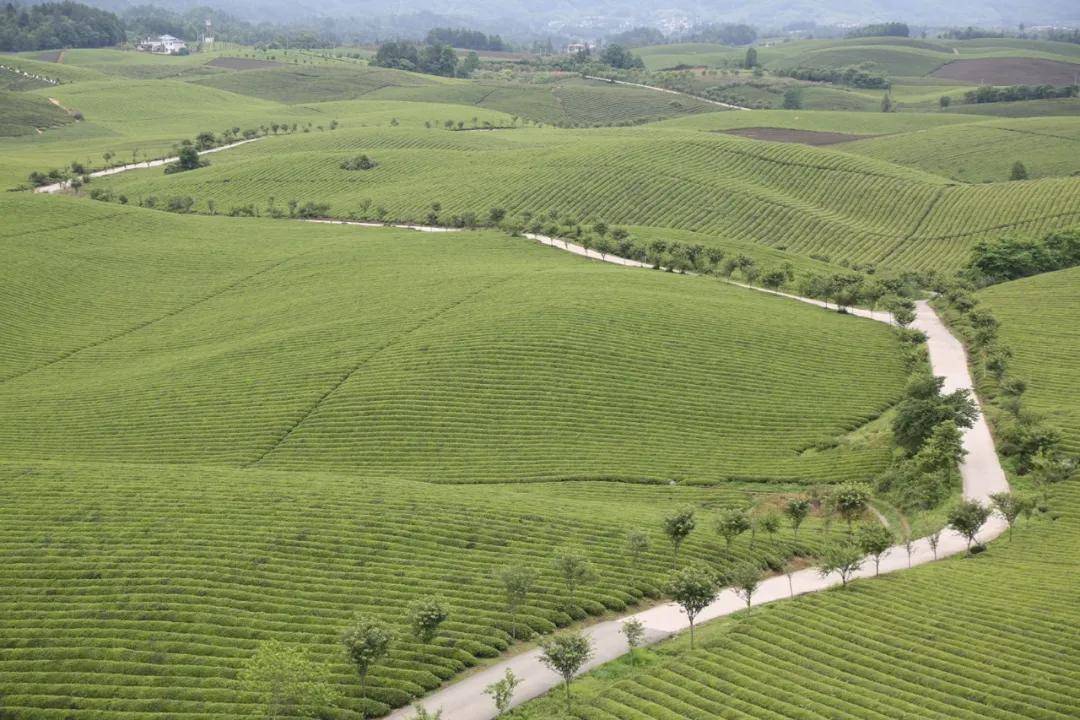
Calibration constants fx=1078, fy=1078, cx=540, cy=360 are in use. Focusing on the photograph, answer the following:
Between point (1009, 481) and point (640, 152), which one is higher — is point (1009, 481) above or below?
below

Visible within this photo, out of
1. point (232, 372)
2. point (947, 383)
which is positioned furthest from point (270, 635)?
point (947, 383)

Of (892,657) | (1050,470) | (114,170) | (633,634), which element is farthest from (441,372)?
(114,170)

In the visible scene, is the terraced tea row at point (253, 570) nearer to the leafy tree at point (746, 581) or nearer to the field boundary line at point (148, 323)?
the leafy tree at point (746, 581)

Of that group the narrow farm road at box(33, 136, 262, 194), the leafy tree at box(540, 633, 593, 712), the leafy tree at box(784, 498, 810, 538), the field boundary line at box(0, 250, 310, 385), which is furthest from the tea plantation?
the narrow farm road at box(33, 136, 262, 194)

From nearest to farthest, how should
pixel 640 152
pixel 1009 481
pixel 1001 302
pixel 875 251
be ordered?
pixel 1009 481
pixel 1001 302
pixel 875 251
pixel 640 152

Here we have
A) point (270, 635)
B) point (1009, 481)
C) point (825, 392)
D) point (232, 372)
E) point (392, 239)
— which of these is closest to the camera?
point (270, 635)

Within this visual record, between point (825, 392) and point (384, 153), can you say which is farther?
point (384, 153)

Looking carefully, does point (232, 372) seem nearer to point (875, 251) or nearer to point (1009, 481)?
point (1009, 481)
